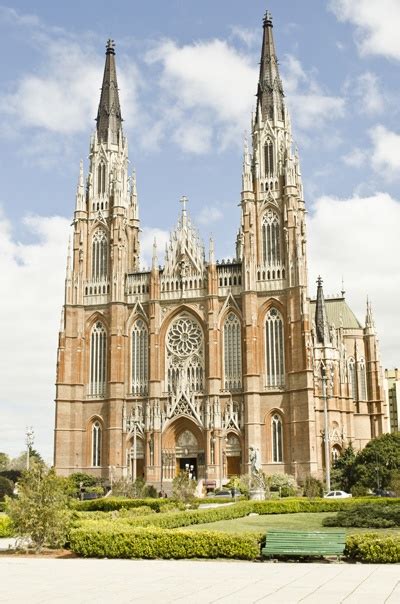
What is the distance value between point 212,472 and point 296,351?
12.7 m

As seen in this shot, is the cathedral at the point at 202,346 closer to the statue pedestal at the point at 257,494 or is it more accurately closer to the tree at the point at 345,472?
the tree at the point at 345,472

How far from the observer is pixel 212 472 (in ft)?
209

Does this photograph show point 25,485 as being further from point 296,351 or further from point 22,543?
point 296,351

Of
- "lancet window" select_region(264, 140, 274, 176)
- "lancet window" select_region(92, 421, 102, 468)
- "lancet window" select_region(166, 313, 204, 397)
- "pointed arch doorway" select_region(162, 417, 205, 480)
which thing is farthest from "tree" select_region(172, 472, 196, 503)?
"lancet window" select_region(264, 140, 274, 176)

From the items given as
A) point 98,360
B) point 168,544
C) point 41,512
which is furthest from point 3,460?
point 168,544

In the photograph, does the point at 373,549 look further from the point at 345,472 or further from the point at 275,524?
the point at 345,472

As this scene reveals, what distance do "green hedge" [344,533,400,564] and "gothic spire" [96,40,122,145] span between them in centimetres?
6276

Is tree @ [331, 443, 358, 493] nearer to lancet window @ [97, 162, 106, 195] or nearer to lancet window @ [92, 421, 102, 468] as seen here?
lancet window @ [92, 421, 102, 468]

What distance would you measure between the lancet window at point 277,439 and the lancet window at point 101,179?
28.7 meters

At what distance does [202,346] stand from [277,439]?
35.9ft

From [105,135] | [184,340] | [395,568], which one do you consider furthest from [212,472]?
[395,568]

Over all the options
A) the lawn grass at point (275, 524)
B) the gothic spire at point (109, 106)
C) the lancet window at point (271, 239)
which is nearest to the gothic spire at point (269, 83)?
the lancet window at point (271, 239)

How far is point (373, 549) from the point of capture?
1858 cm

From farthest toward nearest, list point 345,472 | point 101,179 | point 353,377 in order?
point 353,377, point 101,179, point 345,472
